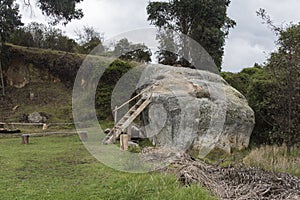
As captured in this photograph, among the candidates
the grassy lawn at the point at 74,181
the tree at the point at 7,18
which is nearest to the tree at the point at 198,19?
the tree at the point at 7,18

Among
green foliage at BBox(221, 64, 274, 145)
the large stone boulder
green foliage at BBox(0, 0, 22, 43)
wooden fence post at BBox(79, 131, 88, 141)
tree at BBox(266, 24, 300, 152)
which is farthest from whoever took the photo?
green foliage at BBox(0, 0, 22, 43)

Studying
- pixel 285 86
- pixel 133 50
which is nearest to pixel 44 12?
pixel 133 50

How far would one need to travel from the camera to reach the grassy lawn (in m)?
4.48

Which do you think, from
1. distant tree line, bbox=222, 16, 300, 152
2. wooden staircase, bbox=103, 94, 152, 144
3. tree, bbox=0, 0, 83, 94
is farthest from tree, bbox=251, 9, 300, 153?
tree, bbox=0, 0, 83, 94

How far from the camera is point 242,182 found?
17.1 ft

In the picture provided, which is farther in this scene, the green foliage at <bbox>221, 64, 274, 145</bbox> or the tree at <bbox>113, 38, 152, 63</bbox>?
the tree at <bbox>113, 38, 152, 63</bbox>

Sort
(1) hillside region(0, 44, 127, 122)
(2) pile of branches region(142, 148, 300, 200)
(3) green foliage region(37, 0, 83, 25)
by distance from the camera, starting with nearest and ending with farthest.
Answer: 1. (2) pile of branches region(142, 148, 300, 200)
2. (3) green foliage region(37, 0, 83, 25)
3. (1) hillside region(0, 44, 127, 122)

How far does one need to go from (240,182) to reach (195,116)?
13.3 feet

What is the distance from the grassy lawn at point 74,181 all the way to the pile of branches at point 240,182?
334 millimetres

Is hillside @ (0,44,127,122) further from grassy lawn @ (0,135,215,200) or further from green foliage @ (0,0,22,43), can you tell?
grassy lawn @ (0,135,215,200)

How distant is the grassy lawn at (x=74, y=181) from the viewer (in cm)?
448

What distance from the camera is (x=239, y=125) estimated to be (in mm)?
9906

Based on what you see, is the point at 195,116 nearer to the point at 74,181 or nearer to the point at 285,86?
the point at 285,86

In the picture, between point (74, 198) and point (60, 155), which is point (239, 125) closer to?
point (60, 155)
